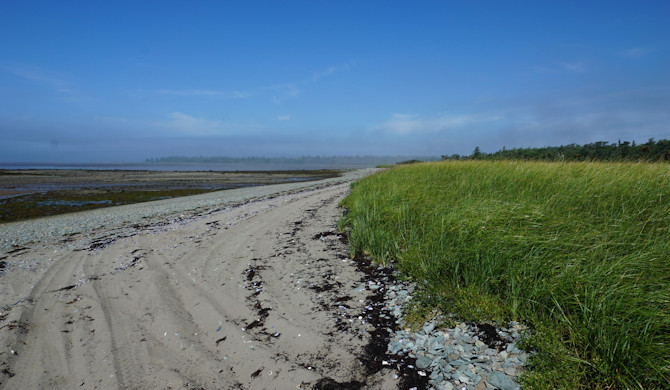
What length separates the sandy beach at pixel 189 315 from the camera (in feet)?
12.4

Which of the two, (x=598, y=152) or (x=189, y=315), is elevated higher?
(x=598, y=152)

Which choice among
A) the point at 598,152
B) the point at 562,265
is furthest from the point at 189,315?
the point at 598,152

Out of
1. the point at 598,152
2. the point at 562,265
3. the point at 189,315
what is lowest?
the point at 189,315

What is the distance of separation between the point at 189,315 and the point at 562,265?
564 cm

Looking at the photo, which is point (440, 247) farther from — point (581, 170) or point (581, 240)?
point (581, 170)

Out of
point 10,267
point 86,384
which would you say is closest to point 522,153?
point 86,384

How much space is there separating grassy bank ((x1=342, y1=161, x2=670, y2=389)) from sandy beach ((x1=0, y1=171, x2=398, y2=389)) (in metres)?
1.30

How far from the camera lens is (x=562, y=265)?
424 cm

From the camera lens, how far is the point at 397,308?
478cm

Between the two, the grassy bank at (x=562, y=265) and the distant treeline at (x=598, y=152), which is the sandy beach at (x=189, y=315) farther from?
the distant treeline at (x=598, y=152)

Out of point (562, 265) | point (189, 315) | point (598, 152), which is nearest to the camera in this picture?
point (562, 265)

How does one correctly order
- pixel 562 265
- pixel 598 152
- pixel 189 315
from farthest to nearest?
pixel 598 152 < pixel 189 315 < pixel 562 265

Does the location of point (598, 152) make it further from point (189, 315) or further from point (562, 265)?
point (189, 315)

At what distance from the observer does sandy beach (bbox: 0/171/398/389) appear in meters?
3.77
